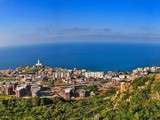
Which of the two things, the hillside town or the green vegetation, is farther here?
the hillside town

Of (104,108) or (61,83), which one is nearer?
(104,108)

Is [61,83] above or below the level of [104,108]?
below

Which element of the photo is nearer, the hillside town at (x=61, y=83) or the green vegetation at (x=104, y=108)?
the green vegetation at (x=104, y=108)

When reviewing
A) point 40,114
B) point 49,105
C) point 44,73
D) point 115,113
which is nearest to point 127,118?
point 115,113

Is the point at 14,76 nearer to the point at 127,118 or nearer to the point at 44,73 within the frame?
Answer: the point at 44,73
